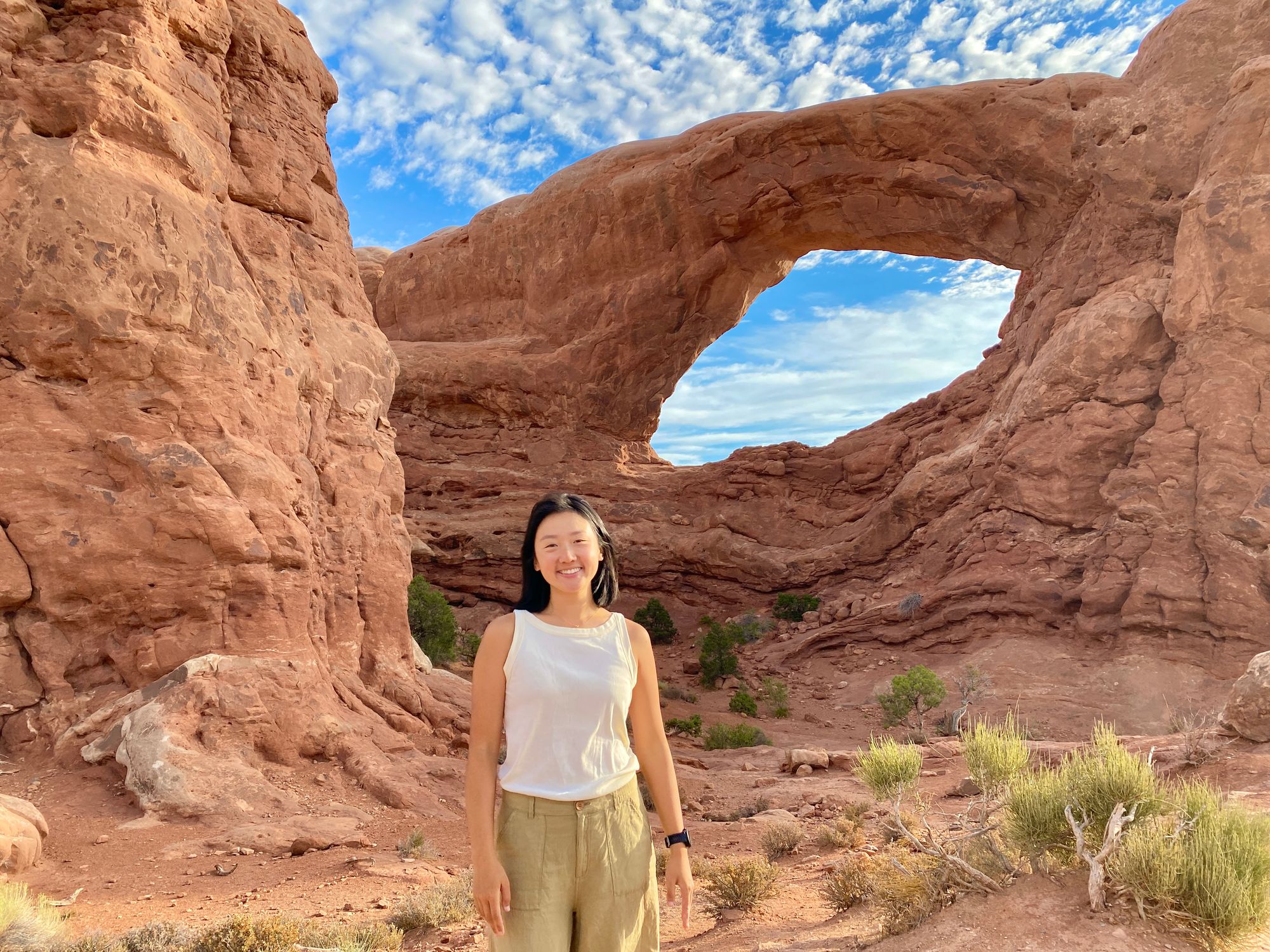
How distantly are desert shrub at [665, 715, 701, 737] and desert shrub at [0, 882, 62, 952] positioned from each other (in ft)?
37.3

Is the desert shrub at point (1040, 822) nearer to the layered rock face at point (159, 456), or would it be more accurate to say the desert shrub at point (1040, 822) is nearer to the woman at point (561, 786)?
the woman at point (561, 786)

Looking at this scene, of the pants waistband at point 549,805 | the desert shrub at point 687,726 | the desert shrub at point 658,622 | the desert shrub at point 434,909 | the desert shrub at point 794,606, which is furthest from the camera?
the desert shrub at point 658,622

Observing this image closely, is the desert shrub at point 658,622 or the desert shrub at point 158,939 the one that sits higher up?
the desert shrub at point 158,939

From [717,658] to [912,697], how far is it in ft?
20.7

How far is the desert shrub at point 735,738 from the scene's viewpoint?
13469 mm

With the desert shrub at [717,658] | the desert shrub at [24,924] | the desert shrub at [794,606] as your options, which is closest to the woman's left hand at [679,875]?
the desert shrub at [24,924]

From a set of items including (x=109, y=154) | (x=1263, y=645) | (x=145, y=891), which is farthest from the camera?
(x=1263, y=645)

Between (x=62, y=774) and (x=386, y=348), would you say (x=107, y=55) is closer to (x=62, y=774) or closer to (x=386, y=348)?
(x=386, y=348)

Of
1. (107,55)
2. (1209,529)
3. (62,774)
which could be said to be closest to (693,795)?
(62,774)

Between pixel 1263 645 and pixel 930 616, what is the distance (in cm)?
639

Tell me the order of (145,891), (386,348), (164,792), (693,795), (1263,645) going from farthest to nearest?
(1263,645)
(386,348)
(693,795)
(164,792)
(145,891)

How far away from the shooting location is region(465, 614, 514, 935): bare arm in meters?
2.18

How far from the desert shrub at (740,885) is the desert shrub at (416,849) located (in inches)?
86.1

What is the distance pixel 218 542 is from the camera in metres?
7.10
